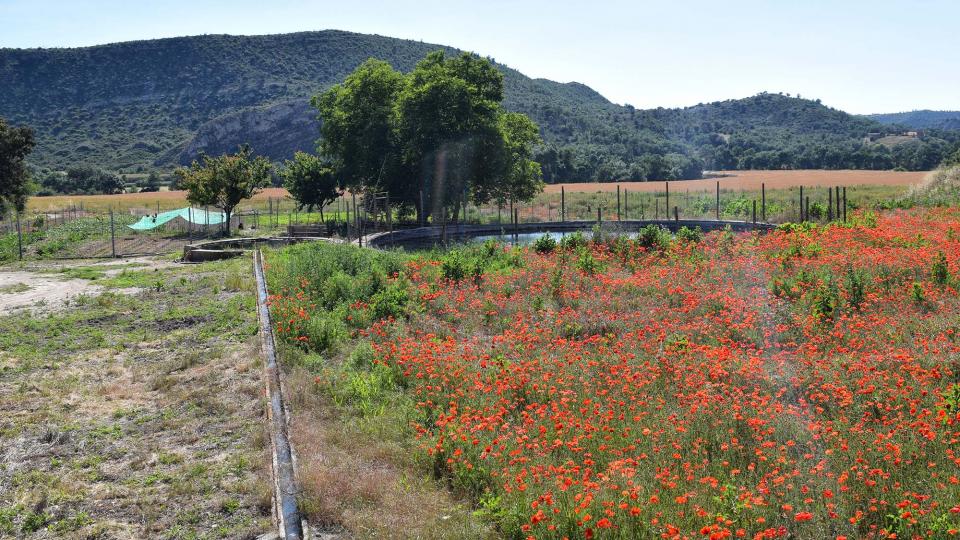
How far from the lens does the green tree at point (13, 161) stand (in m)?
40.2

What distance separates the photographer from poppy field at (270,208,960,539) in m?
5.88

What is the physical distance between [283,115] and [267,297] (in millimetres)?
105200

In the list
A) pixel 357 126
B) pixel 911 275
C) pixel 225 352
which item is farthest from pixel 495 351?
pixel 357 126

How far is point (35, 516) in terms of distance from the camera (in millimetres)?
6566

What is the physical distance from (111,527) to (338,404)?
3035 mm

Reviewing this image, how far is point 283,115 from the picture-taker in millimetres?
114688

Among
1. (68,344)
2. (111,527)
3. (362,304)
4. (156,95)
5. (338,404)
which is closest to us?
(111,527)

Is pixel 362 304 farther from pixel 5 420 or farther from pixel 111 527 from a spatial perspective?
pixel 111 527

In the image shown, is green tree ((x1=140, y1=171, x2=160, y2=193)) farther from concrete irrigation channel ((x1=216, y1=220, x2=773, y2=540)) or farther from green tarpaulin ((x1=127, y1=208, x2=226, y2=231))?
concrete irrigation channel ((x1=216, y1=220, x2=773, y2=540))

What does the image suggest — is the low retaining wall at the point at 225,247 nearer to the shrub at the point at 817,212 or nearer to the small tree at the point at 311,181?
the small tree at the point at 311,181

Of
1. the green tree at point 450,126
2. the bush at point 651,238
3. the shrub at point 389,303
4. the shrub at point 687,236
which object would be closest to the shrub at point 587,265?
the bush at point 651,238

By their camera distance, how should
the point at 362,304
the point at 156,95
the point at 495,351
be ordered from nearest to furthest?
the point at 495,351 → the point at 362,304 → the point at 156,95

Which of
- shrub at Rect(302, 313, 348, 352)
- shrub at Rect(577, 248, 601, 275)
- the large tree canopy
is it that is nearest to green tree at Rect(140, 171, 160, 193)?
the large tree canopy

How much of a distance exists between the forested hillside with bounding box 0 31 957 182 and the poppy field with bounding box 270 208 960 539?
233ft
